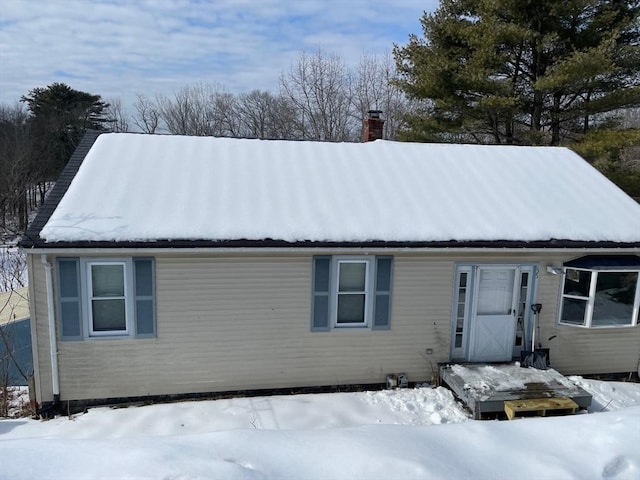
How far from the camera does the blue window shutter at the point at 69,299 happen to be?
7215 millimetres

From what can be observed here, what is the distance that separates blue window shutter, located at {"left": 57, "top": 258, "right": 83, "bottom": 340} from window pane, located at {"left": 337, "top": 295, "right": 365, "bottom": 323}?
13.5 ft

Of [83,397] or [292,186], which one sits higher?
[292,186]

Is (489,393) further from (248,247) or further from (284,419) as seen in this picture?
(248,247)

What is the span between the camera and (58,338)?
7352 millimetres

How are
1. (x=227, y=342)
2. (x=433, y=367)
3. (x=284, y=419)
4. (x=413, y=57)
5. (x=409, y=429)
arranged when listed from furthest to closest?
(x=413, y=57), (x=433, y=367), (x=227, y=342), (x=284, y=419), (x=409, y=429)

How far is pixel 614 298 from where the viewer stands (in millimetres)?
8688

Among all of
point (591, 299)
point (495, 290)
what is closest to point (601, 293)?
point (591, 299)

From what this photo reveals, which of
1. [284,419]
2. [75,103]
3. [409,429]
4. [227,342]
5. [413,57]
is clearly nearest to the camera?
[409,429]

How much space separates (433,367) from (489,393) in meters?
1.28

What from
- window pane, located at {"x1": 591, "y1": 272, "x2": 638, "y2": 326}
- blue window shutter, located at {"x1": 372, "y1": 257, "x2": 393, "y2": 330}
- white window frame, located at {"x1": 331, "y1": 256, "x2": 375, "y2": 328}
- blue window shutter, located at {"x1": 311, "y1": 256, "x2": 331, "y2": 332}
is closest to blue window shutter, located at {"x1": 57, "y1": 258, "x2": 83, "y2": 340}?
blue window shutter, located at {"x1": 311, "y1": 256, "x2": 331, "y2": 332}

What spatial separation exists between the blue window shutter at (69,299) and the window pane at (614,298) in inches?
341

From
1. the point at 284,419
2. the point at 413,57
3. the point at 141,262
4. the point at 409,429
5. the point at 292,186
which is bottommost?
the point at 284,419

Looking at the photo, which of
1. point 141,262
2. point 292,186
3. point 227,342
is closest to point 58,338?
point 141,262

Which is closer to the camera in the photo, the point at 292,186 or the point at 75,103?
the point at 292,186
